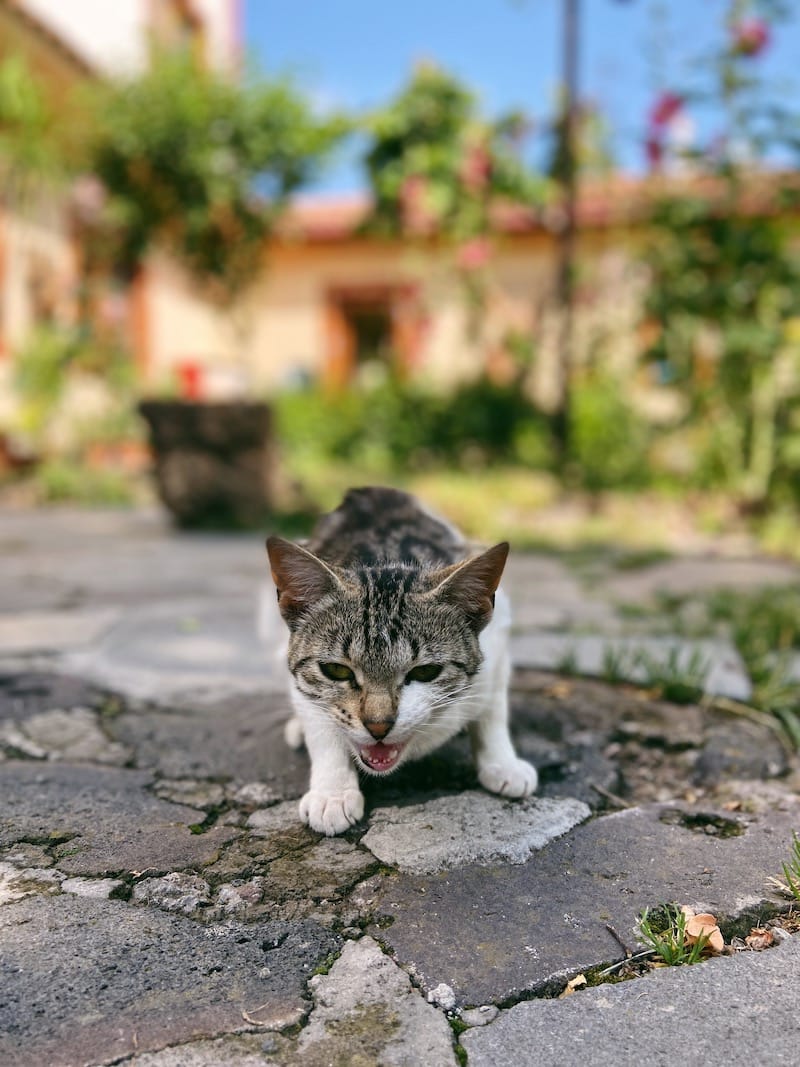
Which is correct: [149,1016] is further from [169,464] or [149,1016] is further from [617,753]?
[169,464]

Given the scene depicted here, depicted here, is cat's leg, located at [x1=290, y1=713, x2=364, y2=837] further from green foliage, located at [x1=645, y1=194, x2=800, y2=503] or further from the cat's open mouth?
green foliage, located at [x1=645, y1=194, x2=800, y2=503]

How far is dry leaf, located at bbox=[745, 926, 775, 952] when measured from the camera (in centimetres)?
160

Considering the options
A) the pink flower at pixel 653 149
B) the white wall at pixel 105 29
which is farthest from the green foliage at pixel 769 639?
the white wall at pixel 105 29

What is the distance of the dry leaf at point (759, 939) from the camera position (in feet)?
5.24

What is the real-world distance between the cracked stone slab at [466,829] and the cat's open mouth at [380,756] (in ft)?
0.42

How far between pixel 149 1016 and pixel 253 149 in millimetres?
8593

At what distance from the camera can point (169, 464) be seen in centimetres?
619

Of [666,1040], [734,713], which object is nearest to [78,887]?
[666,1040]

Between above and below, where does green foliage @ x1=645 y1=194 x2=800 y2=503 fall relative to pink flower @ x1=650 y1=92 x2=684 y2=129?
below

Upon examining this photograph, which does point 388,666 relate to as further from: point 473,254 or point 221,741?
point 473,254

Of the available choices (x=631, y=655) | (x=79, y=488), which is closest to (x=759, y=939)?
(x=631, y=655)

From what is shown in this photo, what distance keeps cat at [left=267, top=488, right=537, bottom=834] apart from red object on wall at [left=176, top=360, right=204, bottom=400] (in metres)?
8.33

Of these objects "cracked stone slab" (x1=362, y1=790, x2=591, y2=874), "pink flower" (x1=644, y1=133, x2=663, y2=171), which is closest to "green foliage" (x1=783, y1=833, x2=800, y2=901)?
"cracked stone slab" (x1=362, y1=790, x2=591, y2=874)

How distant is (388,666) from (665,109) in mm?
5590
